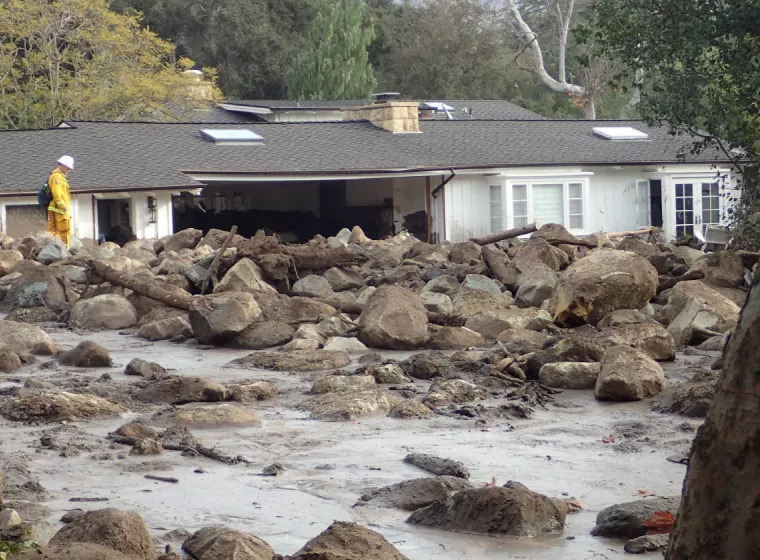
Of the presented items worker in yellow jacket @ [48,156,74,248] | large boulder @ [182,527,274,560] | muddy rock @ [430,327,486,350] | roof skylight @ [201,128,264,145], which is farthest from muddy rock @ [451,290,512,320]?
roof skylight @ [201,128,264,145]

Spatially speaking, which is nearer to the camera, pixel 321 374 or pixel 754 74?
pixel 321 374

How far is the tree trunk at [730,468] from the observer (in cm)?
299

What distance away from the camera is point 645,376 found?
9.81m

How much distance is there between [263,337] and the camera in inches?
531

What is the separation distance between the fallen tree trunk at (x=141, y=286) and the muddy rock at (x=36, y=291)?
24.1 inches

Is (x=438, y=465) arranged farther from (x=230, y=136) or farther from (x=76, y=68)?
(x=76, y=68)

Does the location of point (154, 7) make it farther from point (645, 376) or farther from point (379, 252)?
point (645, 376)

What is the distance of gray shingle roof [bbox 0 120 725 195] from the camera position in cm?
2873

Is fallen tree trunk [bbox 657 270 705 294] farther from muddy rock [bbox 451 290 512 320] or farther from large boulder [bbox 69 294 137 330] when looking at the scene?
large boulder [bbox 69 294 137 330]

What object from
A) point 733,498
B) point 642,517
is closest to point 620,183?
point 642,517

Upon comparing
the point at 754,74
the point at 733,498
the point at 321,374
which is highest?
the point at 754,74

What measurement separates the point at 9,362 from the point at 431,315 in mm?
5025

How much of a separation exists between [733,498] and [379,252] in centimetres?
1724

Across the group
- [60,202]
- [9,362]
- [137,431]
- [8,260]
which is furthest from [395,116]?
[137,431]
